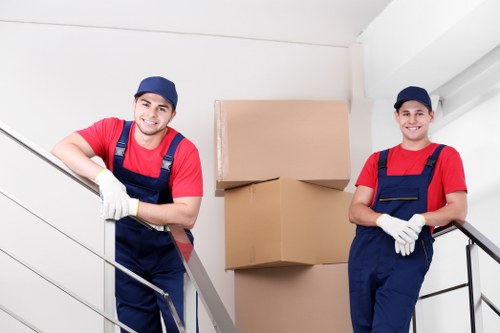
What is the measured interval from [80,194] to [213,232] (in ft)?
2.29

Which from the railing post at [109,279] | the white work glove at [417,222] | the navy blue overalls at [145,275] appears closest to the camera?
the railing post at [109,279]

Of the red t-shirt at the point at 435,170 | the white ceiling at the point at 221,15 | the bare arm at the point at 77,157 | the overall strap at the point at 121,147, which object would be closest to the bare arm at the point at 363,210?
the red t-shirt at the point at 435,170

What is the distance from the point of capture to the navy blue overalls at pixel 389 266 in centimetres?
237

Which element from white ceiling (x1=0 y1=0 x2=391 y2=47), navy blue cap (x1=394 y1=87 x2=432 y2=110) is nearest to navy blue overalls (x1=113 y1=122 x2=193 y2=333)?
navy blue cap (x1=394 y1=87 x2=432 y2=110)

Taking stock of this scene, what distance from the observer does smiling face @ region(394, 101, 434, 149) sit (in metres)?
2.60

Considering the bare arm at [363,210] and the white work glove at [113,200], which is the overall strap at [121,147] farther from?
the bare arm at [363,210]

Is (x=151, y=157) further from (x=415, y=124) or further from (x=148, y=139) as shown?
(x=415, y=124)

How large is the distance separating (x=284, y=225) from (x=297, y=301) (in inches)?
13.2

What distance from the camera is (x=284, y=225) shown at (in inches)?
117

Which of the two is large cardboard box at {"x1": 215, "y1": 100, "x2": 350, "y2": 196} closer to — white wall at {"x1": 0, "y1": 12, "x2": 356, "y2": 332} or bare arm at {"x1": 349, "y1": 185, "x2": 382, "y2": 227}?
bare arm at {"x1": 349, "y1": 185, "x2": 382, "y2": 227}

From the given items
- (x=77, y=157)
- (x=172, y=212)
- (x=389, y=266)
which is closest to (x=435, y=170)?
(x=389, y=266)

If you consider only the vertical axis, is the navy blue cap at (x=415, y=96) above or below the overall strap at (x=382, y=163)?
above

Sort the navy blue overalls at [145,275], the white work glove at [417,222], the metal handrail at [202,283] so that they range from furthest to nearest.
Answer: the white work glove at [417,222]
the navy blue overalls at [145,275]
the metal handrail at [202,283]

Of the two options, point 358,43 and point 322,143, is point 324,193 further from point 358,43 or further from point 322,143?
point 358,43
